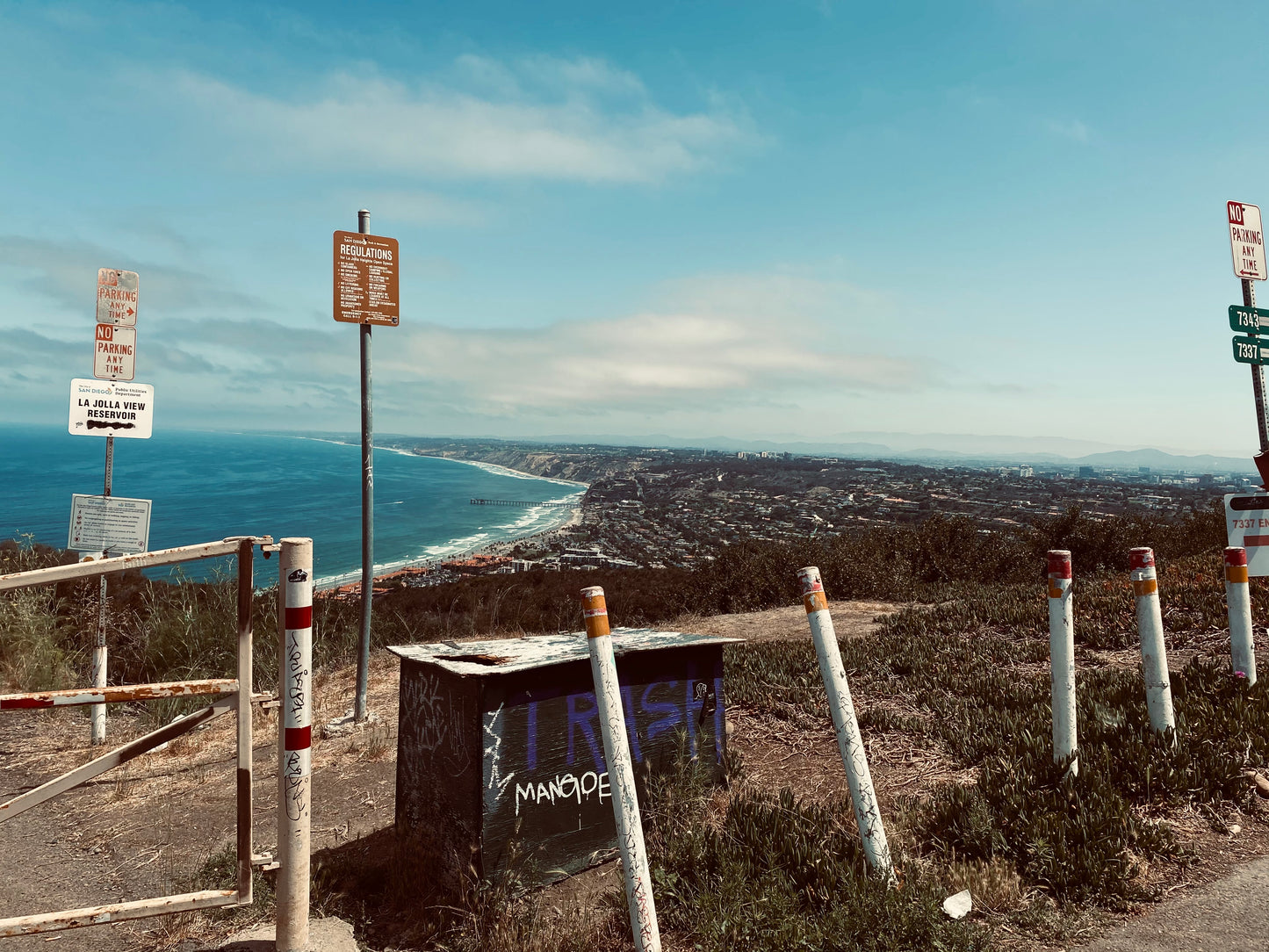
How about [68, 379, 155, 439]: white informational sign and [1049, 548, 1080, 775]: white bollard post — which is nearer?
[1049, 548, 1080, 775]: white bollard post

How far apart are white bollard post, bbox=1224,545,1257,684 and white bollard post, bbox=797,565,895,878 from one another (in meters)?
3.35

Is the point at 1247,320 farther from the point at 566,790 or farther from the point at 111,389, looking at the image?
the point at 111,389

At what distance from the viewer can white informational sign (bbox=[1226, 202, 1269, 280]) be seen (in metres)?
6.23

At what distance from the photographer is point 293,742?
2.82m

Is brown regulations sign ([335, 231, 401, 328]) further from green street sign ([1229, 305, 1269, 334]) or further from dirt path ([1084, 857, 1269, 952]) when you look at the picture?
green street sign ([1229, 305, 1269, 334])

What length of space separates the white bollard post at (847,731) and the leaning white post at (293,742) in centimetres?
199

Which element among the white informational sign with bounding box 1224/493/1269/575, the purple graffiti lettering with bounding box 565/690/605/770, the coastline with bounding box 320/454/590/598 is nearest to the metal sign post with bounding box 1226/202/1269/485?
the white informational sign with bounding box 1224/493/1269/575

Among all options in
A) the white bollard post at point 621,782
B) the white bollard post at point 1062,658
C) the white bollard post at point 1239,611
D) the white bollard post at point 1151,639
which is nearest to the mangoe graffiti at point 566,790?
the white bollard post at point 621,782

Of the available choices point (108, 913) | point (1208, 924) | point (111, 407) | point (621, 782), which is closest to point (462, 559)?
point (111, 407)

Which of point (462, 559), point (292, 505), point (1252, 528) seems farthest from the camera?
point (292, 505)

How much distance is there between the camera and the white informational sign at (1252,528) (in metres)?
5.46

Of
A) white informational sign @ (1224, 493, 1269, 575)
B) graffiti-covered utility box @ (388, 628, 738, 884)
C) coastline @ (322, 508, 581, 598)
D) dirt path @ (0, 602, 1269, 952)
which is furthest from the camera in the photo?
coastline @ (322, 508, 581, 598)

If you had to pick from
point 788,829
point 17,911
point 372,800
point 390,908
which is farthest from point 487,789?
point 17,911

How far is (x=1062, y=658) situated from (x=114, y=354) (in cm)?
727
